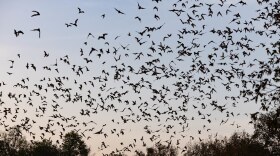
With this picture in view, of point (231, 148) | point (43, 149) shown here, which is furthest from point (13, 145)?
point (231, 148)

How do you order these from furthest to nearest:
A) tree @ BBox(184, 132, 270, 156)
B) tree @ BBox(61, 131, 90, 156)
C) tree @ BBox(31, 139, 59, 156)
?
1. tree @ BBox(61, 131, 90, 156)
2. tree @ BBox(31, 139, 59, 156)
3. tree @ BBox(184, 132, 270, 156)

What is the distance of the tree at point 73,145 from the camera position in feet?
362

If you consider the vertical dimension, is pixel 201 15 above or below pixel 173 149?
below

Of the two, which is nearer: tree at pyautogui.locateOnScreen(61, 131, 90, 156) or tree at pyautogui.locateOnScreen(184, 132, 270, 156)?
tree at pyautogui.locateOnScreen(184, 132, 270, 156)

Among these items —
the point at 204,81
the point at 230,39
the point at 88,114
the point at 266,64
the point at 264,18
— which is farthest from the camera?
the point at 88,114

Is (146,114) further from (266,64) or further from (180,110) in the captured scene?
(266,64)

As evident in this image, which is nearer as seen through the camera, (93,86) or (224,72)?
(224,72)

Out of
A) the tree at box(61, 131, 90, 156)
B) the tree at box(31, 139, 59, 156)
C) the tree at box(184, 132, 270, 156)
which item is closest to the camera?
the tree at box(184, 132, 270, 156)

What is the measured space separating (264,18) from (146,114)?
14008mm

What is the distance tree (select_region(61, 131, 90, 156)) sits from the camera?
362 feet

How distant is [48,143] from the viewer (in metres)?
97.1

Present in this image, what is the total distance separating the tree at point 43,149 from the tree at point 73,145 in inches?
460

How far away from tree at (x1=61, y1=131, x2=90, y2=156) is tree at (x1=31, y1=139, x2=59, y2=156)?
1169 centimetres

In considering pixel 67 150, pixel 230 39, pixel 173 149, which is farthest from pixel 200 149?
pixel 230 39
